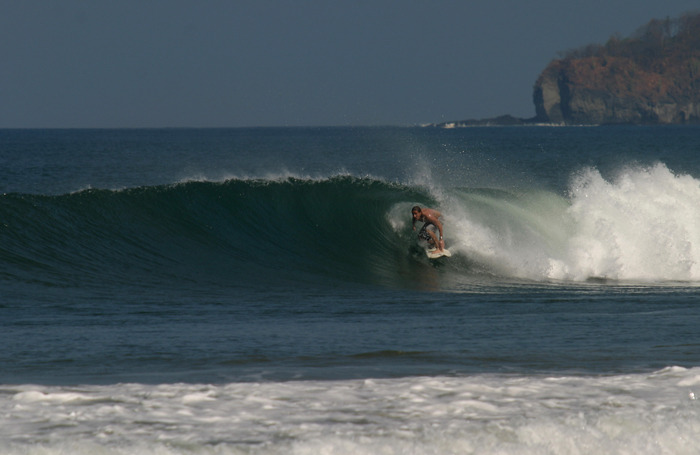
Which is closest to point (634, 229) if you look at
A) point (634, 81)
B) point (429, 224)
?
point (429, 224)

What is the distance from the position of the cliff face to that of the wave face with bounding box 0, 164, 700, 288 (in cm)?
17566

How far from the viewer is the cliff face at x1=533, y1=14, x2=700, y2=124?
594 ft

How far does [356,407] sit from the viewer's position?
5219 millimetres

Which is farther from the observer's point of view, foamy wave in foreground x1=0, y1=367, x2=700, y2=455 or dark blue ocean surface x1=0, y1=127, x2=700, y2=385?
dark blue ocean surface x1=0, y1=127, x2=700, y2=385

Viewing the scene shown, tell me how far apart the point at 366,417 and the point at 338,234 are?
11.1 metres

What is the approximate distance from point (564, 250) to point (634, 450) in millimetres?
9836

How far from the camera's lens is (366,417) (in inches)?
198

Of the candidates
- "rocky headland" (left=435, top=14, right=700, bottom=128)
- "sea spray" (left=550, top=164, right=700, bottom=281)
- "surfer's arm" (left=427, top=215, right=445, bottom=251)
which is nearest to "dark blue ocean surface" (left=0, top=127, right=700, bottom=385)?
"sea spray" (left=550, top=164, right=700, bottom=281)

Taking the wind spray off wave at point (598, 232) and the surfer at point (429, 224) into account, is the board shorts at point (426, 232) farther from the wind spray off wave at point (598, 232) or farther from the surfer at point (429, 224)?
the wind spray off wave at point (598, 232)

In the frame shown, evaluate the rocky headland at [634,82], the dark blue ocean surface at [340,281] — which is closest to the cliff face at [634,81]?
the rocky headland at [634,82]

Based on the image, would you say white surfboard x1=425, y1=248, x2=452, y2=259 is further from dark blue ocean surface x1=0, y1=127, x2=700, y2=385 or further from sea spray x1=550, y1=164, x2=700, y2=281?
sea spray x1=550, y1=164, x2=700, y2=281

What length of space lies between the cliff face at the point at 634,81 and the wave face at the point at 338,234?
576ft

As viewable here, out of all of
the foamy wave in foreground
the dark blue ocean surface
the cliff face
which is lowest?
the foamy wave in foreground

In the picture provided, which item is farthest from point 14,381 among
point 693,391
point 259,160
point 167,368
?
point 259,160
